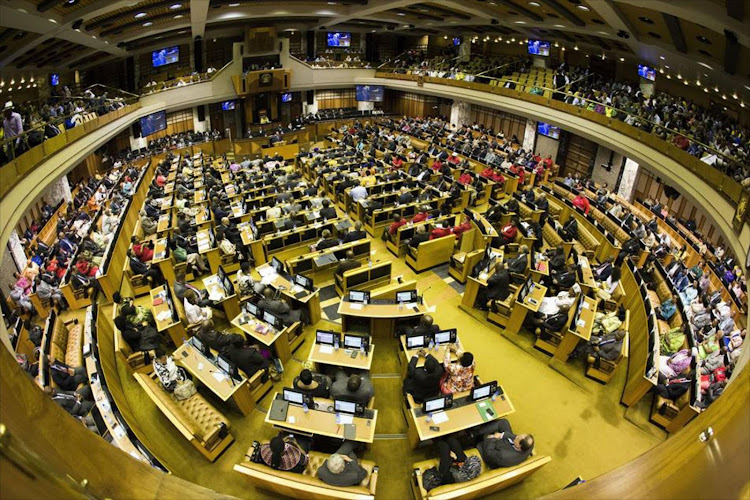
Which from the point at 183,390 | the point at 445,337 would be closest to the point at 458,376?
the point at 445,337

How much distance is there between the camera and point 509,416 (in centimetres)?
676

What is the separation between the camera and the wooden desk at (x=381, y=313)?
25.2 ft

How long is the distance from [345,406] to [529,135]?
63.8ft

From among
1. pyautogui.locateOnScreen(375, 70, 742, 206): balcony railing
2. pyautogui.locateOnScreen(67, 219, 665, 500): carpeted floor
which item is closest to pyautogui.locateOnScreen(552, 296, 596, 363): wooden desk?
pyautogui.locateOnScreen(67, 219, 665, 500): carpeted floor

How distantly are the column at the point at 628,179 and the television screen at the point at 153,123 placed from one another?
21.5 meters

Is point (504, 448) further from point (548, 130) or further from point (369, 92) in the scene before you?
point (369, 92)

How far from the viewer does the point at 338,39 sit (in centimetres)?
2794

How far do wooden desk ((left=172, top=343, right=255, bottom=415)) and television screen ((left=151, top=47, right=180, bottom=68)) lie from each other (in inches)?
808

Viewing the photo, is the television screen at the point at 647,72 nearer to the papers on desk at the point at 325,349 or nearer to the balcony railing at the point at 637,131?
the balcony railing at the point at 637,131

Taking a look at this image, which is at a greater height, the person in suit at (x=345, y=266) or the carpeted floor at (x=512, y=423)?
the person in suit at (x=345, y=266)

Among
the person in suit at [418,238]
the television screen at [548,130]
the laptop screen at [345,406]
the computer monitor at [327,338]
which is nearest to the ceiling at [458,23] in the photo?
the television screen at [548,130]

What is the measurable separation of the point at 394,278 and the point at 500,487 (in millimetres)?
5763

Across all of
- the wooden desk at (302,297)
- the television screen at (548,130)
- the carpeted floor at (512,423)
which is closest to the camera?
the carpeted floor at (512,423)

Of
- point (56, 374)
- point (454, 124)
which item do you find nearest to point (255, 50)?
point (454, 124)
